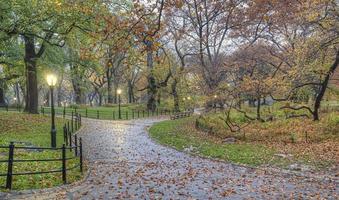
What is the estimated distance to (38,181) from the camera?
30.9 ft

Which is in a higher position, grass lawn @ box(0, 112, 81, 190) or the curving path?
grass lawn @ box(0, 112, 81, 190)

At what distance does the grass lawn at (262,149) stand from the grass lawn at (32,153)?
21.7 ft

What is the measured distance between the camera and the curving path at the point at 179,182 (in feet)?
28.8

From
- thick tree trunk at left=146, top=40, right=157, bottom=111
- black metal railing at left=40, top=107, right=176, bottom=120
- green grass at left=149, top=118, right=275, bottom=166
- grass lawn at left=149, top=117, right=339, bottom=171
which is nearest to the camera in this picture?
grass lawn at left=149, top=117, right=339, bottom=171

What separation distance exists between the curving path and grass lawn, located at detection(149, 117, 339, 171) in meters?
1.31

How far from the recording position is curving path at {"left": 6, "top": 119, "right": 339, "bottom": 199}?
28.8ft

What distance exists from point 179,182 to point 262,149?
735 cm

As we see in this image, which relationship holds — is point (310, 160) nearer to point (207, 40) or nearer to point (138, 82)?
point (207, 40)

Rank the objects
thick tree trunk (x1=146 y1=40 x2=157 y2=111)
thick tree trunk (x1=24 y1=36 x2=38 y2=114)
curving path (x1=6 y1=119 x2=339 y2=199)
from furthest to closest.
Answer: thick tree trunk (x1=146 y1=40 x2=157 y2=111) → thick tree trunk (x1=24 y1=36 x2=38 y2=114) → curving path (x1=6 y1=119 x2=339 y2=199)

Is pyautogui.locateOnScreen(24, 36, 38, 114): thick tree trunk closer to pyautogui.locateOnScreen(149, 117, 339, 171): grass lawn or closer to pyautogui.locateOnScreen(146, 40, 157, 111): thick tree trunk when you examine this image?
pyautogui.locateOnScreen(149, 117, 339, 171): grass lawn

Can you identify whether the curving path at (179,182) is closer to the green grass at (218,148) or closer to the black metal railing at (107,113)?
the green grass at (218,148)

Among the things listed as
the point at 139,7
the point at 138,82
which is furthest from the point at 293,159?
the point at 138,82

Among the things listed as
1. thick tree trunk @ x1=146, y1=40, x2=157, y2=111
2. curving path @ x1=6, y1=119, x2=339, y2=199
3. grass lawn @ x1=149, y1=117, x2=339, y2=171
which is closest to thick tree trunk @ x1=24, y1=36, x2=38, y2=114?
grass lawn @ x1=149, y1=117, x2=339, y2=171

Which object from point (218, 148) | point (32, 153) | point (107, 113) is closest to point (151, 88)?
point (107, 113)
